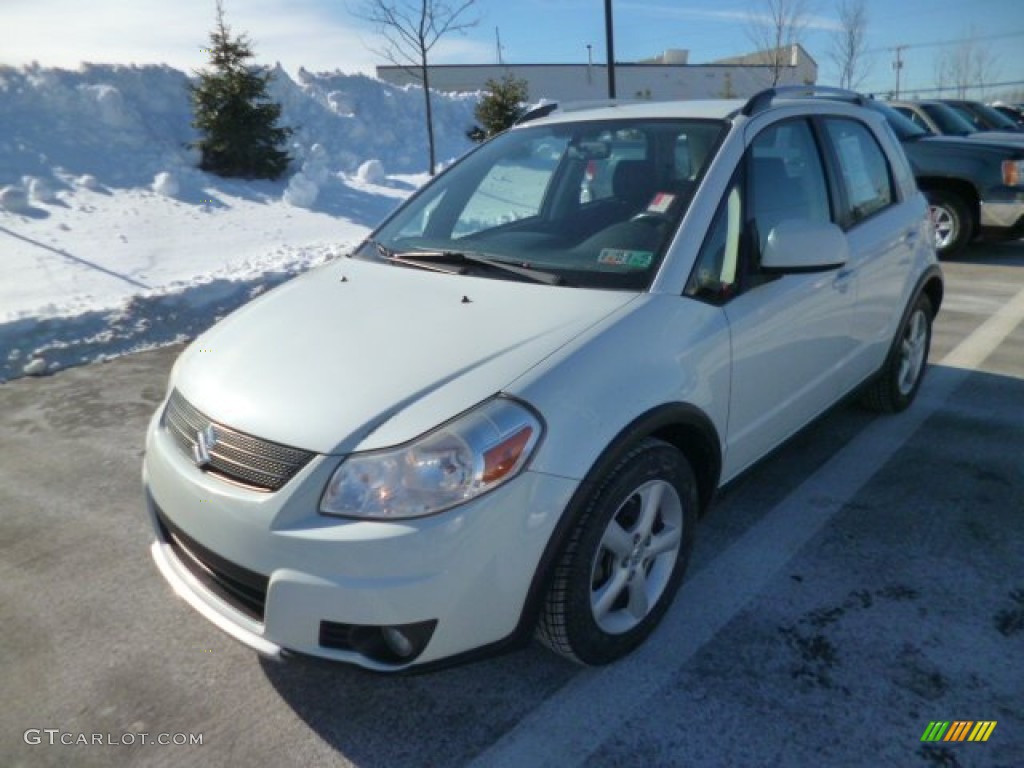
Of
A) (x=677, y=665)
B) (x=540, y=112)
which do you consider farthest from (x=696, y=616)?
(x=540, y=112)

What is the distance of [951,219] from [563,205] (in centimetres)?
739

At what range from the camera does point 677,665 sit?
7.75 ft

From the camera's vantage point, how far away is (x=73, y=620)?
8.95 feet

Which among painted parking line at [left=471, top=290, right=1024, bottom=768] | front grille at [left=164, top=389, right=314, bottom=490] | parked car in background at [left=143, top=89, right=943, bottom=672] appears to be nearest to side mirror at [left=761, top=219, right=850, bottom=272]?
parked car in background at [left=143, top=89, right=943, bottom=672]

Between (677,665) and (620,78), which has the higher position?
(620,78)

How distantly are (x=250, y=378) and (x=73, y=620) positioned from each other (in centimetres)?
129

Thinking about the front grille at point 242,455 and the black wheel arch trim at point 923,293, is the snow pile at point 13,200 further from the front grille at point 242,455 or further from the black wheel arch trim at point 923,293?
the black wheel arch trim at point 923,293

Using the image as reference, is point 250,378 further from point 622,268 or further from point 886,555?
point 886,555

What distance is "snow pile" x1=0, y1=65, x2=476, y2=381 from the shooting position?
21.3 ft

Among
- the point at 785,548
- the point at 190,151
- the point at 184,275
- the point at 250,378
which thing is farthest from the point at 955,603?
the point at 190,151

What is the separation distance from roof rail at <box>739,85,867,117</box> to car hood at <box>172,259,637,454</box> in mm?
1146

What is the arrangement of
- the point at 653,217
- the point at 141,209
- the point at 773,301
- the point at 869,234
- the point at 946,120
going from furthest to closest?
the point at 946,120, the point at 141,209, the point at 869,234, the point at 773,301, the point at 653,217

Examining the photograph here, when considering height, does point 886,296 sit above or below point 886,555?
above

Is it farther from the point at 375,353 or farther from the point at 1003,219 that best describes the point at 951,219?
the point at 375,353
